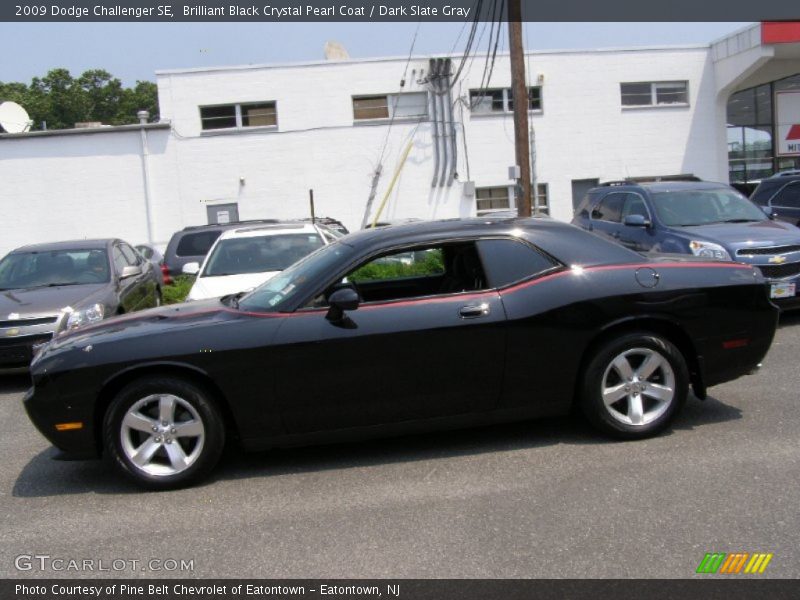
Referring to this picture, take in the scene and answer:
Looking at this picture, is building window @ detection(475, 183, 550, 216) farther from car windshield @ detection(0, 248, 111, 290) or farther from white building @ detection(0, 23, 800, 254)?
car windshield @ detection(0, 248, 111, 290)

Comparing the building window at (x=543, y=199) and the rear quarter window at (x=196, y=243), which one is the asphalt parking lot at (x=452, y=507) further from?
the building window at (x=543, y=199)

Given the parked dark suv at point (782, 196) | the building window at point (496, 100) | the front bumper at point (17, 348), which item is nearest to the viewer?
the front bumper at point (17, 348)

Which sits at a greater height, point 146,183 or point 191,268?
point 146,183

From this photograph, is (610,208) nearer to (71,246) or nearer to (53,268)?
(71,246)

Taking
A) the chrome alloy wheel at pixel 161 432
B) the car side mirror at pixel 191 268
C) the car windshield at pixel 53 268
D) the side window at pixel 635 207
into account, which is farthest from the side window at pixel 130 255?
the side window at pixel 635 207

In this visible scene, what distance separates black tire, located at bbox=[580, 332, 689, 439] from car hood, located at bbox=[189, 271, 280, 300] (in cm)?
435

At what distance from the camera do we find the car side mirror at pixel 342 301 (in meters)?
4.58

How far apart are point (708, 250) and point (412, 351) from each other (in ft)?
17.4

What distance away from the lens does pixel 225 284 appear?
849 cm

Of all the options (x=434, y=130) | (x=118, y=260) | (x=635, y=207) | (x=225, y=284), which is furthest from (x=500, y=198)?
(x=225, y=284)

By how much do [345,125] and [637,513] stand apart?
20.0 metres

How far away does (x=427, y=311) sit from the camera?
15.7 feet

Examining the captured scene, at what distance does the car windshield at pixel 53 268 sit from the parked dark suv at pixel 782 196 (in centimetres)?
953
